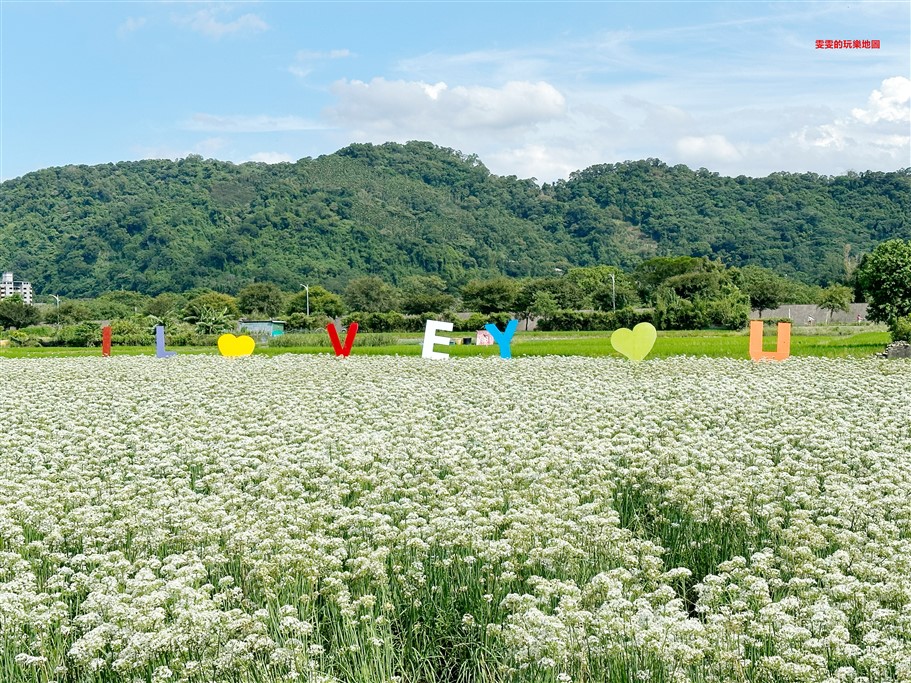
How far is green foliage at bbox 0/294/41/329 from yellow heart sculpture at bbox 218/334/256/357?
6864 cm

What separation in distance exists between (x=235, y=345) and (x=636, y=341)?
51.7ft

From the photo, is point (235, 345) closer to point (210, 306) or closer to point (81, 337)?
point (81, 337)

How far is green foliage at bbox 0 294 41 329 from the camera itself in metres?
92.6

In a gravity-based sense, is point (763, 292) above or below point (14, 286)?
below

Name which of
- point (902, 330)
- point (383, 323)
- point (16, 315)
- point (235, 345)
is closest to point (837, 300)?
point (383, 323)

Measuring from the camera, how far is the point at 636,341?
28016 mm

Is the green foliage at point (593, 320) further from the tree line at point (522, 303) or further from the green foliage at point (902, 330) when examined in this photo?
the green foliage at point (902, 330)

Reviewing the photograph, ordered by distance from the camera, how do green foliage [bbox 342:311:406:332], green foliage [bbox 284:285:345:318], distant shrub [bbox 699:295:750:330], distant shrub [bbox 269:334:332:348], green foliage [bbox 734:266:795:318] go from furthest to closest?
green foliage [bbox 284:285:345:318] → green foliage [bbox 734:266:795:318] → green foliage [bbox 342:311:406:332] → distant shrub [bbox 699:295:750:330] → distant shrub [bbox 269:334:332:348]

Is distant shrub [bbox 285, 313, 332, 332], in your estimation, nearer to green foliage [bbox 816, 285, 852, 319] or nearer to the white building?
green foliage [bbox 816, 285, 852, 319]

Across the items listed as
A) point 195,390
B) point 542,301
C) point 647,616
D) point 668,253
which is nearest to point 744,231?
point 668,253

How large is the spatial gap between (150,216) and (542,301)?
8988 centimetres

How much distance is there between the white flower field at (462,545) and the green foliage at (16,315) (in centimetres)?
8708

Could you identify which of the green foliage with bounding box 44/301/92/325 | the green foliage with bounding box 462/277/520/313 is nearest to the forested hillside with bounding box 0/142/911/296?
the green foliage with bounding box 44/301/92/325

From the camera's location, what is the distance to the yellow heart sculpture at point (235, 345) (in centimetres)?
3459
